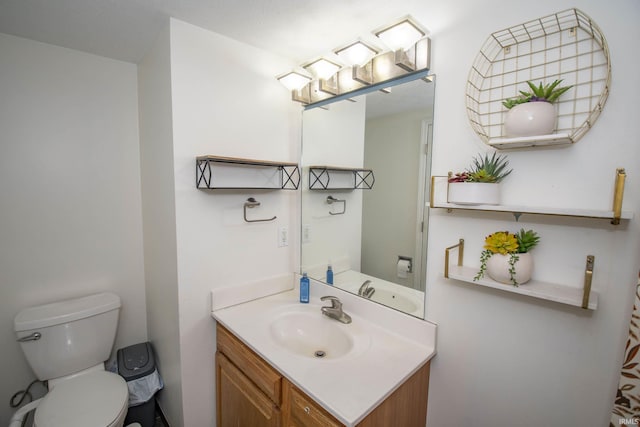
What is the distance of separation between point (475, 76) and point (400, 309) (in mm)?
1061

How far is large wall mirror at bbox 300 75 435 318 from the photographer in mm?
1299

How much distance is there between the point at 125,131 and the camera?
1866 millimetres

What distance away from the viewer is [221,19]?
1338 mm

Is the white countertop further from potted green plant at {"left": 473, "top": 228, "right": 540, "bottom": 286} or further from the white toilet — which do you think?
the white toilet

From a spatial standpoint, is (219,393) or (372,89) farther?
(219,393)

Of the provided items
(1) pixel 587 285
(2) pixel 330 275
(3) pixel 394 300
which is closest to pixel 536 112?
(1) pixel 587 285

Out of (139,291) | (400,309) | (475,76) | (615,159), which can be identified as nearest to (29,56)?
(139,291)

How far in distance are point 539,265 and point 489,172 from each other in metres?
0.36

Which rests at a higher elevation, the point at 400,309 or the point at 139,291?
the point at 400,309

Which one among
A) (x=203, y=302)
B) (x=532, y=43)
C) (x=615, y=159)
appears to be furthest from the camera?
(x=203, y=302)

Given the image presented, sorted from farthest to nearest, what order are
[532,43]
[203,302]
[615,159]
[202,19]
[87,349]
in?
[87,349]
[203,302]
[202,19]
[532,43]
[615,159]

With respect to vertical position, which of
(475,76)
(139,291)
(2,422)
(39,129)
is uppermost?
(475,76)

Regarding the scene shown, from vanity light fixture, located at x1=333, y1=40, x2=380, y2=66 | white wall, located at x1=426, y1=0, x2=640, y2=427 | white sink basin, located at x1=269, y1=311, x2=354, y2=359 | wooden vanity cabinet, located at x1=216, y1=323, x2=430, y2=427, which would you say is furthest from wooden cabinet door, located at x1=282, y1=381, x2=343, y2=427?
vanity light fixture, located at x1=333, y1=40, x2=380, y2=66

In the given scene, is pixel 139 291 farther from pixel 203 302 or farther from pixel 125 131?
pixel 125 131
